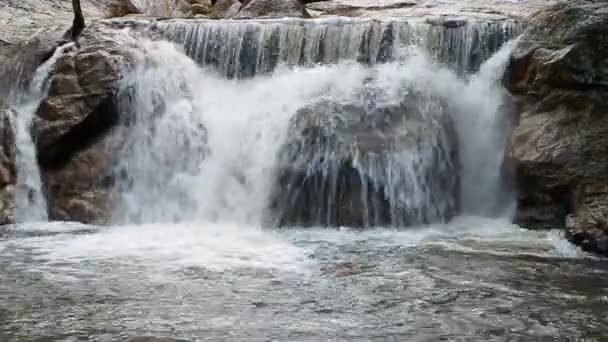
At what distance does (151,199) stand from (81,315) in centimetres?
423

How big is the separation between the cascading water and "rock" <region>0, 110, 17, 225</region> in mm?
1277

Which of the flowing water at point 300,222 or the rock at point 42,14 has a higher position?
the rock at point 42,14

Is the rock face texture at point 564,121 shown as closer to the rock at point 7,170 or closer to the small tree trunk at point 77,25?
the rock at point 7,170

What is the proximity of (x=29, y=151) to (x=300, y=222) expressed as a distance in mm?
3683

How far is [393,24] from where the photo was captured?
9914mm

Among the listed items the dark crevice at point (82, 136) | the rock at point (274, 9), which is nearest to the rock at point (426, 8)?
the rock at point (274, 9)

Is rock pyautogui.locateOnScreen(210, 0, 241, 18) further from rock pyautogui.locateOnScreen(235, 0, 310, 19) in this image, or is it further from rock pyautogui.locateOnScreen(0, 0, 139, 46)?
rock pyautogui.locateOnScreen(235, 0, 310, 19)

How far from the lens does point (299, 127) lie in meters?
8.20

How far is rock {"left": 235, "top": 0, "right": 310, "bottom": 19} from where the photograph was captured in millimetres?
12602

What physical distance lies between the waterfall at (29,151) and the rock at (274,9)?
421 cm

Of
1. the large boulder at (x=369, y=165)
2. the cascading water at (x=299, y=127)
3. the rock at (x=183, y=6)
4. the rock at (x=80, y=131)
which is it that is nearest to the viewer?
the large boulder at (x=369, y=165)

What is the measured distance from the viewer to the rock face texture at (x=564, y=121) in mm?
6914

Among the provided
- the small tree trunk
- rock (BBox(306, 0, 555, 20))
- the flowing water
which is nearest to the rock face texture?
the flowing water

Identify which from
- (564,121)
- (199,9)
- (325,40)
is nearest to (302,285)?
(564,121)
